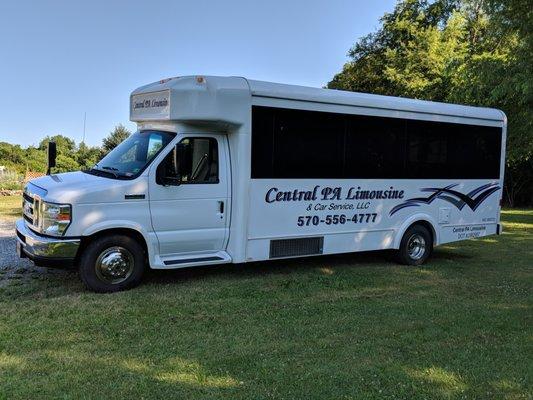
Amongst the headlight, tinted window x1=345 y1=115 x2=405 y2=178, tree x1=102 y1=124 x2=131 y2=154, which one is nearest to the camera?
the headlight

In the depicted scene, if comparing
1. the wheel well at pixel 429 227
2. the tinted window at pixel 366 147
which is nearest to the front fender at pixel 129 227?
the tinted window at pixel 366 147

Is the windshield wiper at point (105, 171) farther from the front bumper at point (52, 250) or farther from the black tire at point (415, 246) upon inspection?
the black tire at point (415, 246)

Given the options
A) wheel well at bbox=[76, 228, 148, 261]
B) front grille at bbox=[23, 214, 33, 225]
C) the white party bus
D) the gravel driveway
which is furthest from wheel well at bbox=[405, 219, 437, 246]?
front grille at bbox=[23, 214, 33, 225]

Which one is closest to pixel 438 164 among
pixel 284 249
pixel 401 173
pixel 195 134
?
pixel 401 173

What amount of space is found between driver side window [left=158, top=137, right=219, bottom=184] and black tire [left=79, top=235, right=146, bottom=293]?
41.2 inches

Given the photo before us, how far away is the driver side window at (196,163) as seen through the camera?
726 cm

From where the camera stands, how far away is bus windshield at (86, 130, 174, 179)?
7.21 meters

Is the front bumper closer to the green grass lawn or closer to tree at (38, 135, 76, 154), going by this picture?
the green grass lawn

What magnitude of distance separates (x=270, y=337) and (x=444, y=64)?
2223 centimetres

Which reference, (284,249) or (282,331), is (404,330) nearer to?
(282,331)

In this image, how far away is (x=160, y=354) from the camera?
488 centimetres

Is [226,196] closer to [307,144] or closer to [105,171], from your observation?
[307,144]

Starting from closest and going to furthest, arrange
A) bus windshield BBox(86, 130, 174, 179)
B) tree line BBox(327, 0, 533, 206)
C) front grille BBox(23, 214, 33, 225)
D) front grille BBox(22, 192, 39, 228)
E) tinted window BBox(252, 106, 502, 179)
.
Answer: front grille BBox(22, 192, 39, 228), front grille BBox(23, 214, 33, 225), bus windshield BBox(86, 130, 174, 179), tinted window BBox(252, 106, 502, 179), tree line BBox(327, 0, 533, 206)

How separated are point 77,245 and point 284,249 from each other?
294cm
